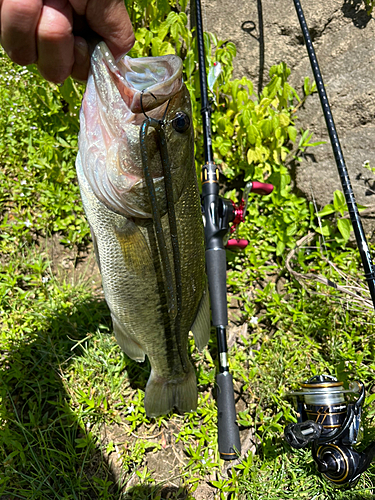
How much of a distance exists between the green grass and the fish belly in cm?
58

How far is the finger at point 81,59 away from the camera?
1404mm

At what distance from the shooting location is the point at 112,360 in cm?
268

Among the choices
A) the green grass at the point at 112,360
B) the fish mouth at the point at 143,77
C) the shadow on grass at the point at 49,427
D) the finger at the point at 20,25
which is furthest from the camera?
the green grass at the point at 112,360

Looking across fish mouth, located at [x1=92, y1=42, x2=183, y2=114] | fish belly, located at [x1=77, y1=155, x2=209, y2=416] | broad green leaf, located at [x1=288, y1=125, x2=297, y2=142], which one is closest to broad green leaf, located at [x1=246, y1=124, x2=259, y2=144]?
broad green leaf, located at [x1=288, y1=125, x2=297, y2=142]

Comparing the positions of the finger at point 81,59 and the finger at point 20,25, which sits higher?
the finger at point 20,25

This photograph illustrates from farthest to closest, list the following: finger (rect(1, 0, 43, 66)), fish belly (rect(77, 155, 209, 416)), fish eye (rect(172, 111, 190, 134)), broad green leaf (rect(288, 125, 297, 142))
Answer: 1. broad green leaf (rect(288, 125, 297, 142))
2. fish belly (rect(77, 155, 209, 416))
3. fish eye (rect(172, 111, 190, 134))
4. finger (rect(1, 0, 43, 66))

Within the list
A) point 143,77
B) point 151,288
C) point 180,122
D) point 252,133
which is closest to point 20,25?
point 143,77

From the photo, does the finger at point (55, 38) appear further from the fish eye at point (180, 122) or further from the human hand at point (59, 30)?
the fish eye at point (180, 122)

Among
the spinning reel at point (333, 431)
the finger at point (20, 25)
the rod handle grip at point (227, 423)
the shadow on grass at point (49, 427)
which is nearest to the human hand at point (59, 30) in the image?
the finger at point (20, 25)

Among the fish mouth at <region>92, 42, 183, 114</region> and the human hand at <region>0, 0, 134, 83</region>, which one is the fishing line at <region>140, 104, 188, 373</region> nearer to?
the fish mouth at <region>92, 42, 183, 114</region>

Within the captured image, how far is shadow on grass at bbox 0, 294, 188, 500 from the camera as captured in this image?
2.21m

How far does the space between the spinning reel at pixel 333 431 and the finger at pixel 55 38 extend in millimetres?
2252

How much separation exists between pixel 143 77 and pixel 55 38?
1.22 feet

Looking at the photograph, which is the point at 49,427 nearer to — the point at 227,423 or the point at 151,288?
the point at 227,423
